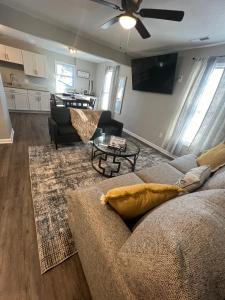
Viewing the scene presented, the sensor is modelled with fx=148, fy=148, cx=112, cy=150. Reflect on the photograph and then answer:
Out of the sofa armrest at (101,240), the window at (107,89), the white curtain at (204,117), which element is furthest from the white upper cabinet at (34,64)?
the sofa armrest at (101,240)

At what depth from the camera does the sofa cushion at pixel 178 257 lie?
48 centimetres

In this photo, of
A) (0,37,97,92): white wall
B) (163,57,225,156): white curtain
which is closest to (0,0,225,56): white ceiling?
(163,57,225,156): white curtain

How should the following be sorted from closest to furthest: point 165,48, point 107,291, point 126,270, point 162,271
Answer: point 162,271
point 126,270
point 107,291
point 165,48

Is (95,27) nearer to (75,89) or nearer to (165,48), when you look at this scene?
Result: (165,48)

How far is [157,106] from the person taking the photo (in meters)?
4.18

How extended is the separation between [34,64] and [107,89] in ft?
9.70

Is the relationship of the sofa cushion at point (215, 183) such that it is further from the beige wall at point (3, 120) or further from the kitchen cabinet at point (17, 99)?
the kitchen cabinet at point (17, 99)

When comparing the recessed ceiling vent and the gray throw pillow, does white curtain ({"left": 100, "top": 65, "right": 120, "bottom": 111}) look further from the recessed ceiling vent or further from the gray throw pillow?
the gray throw pillow

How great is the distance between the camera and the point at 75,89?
708cm

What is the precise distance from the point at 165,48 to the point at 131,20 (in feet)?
7.42

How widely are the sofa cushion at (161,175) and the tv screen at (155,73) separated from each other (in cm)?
254

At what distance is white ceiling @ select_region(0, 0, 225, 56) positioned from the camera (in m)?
1.92

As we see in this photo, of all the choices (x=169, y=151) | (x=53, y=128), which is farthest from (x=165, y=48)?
(x=53, y=128)

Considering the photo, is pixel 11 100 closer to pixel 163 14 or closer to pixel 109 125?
pixel 109 125
